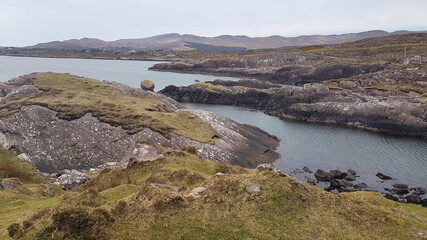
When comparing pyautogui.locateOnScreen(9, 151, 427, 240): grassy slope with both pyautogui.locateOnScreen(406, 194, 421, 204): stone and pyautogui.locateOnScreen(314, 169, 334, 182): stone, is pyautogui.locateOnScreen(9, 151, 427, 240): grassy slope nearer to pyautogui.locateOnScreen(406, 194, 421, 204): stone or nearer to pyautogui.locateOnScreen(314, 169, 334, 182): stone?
pyautogui.locateOnScreen(406, 194, 421, 204): stone

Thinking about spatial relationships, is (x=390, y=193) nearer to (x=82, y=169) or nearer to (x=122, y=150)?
(x=122, y=150)

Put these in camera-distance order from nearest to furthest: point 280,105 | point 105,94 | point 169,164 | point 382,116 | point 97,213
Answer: point 97,213
point 169,164
point 105,94
point 382,116
point 280,105

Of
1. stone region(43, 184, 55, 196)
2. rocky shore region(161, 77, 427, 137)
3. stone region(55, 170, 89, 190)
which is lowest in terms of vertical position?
rocky shore region(161, 77, 427, 137)

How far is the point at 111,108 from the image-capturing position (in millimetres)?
59094

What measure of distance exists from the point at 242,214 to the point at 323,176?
35341 millimetres

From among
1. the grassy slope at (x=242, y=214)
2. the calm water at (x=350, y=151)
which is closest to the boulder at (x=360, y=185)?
the calm water at (x=350, y=151)

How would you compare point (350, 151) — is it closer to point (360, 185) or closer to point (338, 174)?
point (338, 174)

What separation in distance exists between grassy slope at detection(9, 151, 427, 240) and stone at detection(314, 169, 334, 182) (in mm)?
27207

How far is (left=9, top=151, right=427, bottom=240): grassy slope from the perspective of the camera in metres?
17.3

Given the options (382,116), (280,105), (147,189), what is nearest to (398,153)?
(382,116)

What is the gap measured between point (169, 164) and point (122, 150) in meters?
20.8

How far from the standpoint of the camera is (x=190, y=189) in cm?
2291

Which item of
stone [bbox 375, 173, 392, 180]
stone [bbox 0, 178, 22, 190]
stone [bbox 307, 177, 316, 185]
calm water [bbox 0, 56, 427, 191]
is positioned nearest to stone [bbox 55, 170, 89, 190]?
stone [bbox 0, 178, 22, 190]

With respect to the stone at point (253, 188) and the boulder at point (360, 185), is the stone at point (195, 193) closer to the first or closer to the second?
the stone at point (253, 188)
